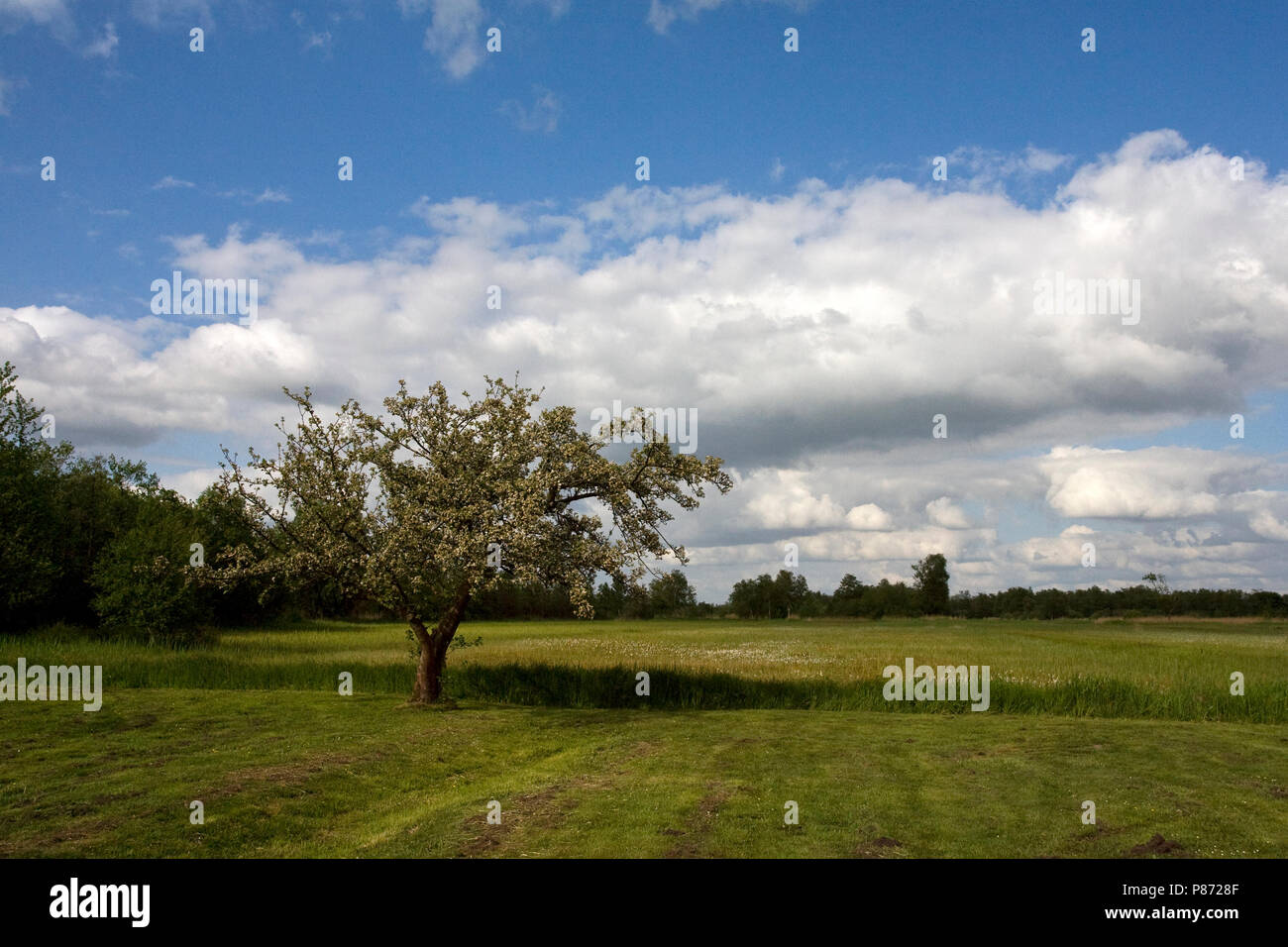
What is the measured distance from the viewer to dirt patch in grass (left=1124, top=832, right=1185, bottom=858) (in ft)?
39.1

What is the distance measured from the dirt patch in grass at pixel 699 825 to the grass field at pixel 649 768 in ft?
0.19

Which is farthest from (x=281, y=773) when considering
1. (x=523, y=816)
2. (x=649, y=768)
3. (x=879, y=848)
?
(x=879, y=848)

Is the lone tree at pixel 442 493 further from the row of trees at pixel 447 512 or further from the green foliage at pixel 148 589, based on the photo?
the green foliage at pixel 148 589

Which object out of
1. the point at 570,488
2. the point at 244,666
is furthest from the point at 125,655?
the point at 570,488

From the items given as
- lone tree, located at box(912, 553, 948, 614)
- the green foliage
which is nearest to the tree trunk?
the green foliage

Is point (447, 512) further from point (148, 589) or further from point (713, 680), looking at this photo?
point (148, 589)

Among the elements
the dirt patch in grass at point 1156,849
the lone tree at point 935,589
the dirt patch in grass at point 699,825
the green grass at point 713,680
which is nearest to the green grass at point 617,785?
the dirt patch in grass at point 699,825

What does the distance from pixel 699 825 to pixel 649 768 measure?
4967 millimetres

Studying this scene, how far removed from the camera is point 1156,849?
1212 cm

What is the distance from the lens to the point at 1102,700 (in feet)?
96.3

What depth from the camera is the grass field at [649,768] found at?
12.6m

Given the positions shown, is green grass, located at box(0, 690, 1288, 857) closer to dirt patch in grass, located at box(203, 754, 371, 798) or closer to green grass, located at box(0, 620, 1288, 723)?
dirt patch in grass, located at box(203, 754, 371, 798)

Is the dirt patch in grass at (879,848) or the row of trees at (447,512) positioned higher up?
the row of trees at (447,512)
